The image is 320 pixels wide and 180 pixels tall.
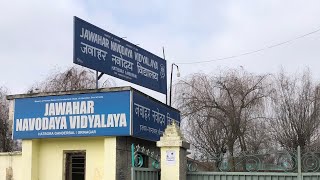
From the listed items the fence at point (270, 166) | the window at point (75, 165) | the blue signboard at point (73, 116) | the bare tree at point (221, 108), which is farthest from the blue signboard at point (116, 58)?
the bare tree at point (221, 108)

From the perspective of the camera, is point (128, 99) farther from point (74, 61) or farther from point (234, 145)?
point (234, 145)

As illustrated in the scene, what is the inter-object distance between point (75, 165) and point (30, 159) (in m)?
1.26

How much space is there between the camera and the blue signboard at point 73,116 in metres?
12.7

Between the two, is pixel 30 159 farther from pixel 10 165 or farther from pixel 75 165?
pixel 75 165

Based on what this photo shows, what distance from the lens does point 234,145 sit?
30547 millimetres

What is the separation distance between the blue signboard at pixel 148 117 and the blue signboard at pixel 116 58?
5.05 ft

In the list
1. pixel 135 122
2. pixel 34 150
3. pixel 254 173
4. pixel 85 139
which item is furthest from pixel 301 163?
pixel 34 150

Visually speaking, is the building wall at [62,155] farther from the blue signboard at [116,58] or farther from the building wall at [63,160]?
the blue signboard at [116,58]

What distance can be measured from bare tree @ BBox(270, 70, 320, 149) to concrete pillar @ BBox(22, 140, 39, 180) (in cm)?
1898

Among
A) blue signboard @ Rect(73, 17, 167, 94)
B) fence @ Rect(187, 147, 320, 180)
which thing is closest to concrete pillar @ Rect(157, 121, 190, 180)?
fence @ Rect(187, 147, 320, 180)

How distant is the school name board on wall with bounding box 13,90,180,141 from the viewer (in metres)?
12.7

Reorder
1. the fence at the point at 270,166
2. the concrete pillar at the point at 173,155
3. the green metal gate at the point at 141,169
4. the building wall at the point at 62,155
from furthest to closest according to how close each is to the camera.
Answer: the building wall at the point at 62,155 → the concrete pillar at the point at 173,155 → the green metal gate at the point at 141,169 → the fence at the point at 270,166

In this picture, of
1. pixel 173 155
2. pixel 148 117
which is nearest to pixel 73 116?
pixel 148 117

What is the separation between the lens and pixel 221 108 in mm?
30547
